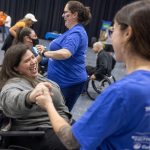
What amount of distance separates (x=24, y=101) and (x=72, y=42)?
0.86 metres

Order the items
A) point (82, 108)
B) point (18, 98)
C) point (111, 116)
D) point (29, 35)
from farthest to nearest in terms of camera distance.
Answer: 1. point (82, 108)
2. point (29, 35)
3. point (18, 98)
4. point (111, 116)

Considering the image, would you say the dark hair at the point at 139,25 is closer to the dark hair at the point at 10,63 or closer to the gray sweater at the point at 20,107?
the gray sweater at the point at 20,107

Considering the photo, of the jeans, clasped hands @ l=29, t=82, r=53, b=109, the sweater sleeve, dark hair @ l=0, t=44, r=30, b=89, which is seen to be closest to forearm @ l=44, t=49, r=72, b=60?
the jeans

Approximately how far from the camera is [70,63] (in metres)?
2.54

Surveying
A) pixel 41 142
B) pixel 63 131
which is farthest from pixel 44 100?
pixel 41 142

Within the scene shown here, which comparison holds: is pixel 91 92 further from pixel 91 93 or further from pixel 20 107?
pixel 20 107

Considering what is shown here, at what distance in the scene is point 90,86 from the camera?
16.9 feet

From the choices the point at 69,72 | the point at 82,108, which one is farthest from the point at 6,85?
the point at 82,108

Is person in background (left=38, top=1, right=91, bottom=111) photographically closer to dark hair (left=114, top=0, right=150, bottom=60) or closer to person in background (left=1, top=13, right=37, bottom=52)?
person in background (left=1, top=13, right=37, bottom=52)

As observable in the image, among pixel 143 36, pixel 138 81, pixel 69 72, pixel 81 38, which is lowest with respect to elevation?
pixel 69 72

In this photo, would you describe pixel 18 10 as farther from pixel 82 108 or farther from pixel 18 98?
pixel 18 98

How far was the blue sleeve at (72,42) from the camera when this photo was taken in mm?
2428

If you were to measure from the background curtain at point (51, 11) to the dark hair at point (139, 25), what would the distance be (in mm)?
9738

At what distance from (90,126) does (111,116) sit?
0.08 metres
